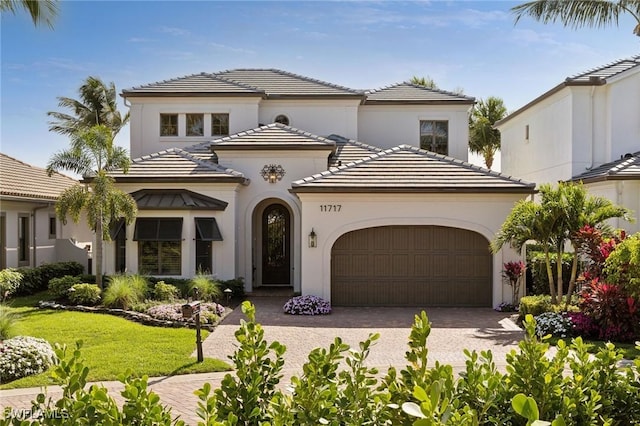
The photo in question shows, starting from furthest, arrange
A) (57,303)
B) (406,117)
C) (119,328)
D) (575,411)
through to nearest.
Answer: (406,117) → (57,303) → (119,328) → (575,411)

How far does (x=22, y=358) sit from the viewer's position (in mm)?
9523

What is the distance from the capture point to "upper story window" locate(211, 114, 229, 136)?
2377cm

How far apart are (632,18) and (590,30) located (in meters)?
1.76

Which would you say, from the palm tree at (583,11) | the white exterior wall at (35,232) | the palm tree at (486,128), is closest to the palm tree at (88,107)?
the white exterior wall at (35,232)

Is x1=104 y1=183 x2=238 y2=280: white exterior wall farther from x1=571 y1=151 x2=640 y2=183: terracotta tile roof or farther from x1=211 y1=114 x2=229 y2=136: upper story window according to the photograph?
x1=571 y1=151 x2=640 y2=183: terracotta tile roof

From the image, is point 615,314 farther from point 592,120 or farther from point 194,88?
point 194,88

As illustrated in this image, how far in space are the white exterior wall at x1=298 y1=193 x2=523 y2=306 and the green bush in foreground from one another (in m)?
12.9

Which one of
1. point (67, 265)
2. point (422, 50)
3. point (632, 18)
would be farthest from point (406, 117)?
point (67, 265)

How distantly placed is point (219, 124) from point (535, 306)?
52.5ft

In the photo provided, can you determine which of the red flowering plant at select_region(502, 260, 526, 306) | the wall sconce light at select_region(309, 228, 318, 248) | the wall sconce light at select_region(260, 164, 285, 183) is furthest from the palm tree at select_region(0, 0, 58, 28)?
the red flowering plant at select_region(502, 260, 526, 306)

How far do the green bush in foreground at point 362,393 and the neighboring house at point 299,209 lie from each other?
1303 centimetres

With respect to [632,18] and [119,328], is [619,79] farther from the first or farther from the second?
[119,328]

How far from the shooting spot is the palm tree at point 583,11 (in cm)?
2044

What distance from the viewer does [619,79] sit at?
66.3 ft
